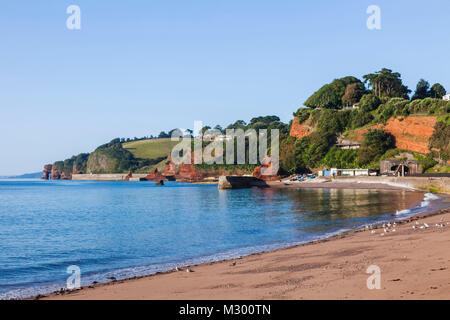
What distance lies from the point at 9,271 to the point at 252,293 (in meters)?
11.6

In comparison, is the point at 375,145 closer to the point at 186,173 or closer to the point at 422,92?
the point at 422,92

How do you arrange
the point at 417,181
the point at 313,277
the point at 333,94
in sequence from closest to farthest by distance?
1. the point at 313,277
2. the point at 417,181
3. the point at 333,94

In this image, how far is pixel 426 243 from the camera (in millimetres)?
16156

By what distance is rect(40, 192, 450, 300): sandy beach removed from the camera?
381 inches

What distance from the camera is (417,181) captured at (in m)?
69.6

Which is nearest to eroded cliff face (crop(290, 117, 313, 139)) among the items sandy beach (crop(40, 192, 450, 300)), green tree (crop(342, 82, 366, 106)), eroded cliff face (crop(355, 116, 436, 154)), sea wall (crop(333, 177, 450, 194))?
green tree (crop(342, 82, 366, 106))

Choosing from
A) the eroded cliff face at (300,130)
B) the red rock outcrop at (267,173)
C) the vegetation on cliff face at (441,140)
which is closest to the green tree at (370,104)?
the eroded cliff face at (300,130)

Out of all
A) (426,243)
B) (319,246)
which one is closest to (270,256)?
(319,246)

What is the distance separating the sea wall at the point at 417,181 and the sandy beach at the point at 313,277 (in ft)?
156

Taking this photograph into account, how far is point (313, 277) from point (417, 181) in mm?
64987

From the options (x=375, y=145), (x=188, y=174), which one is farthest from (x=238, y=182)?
(x=188, y=174)

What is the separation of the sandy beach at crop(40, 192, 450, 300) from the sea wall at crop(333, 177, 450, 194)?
47.6 metres

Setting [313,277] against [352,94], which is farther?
[352,94]
